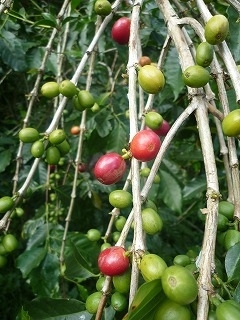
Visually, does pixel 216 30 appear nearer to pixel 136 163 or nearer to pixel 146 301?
pixel 136 163

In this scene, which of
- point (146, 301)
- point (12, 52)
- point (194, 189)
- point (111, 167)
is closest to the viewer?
point (146, 301)

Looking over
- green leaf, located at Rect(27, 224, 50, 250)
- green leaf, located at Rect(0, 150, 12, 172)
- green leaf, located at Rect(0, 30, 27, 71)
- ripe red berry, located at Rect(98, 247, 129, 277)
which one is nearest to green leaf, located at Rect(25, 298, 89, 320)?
ripe red berry, located at Rect(98, 247, 129, 277)

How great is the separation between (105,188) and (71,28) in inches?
49.3

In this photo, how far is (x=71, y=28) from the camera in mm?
3266

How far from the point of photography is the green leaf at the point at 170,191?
9.18 feet

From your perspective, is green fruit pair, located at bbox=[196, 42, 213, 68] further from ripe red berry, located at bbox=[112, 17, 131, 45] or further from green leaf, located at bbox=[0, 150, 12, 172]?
green leaf, located at bbox=[0, 150, 12, 172]

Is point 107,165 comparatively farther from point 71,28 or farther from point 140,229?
point 71,28

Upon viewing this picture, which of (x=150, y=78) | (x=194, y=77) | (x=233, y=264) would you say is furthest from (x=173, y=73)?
(x=233, y=264)

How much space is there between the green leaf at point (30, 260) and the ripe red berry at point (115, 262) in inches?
52.6

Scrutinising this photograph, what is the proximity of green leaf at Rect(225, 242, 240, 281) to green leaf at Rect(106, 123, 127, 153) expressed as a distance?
1618 millimetres

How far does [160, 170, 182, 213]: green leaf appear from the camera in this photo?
110 inches

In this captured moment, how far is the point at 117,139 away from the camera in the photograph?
109 inches

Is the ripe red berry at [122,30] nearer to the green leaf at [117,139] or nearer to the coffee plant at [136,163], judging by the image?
the coffee plant at [136,163]

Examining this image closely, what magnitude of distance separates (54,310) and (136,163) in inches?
22.5
